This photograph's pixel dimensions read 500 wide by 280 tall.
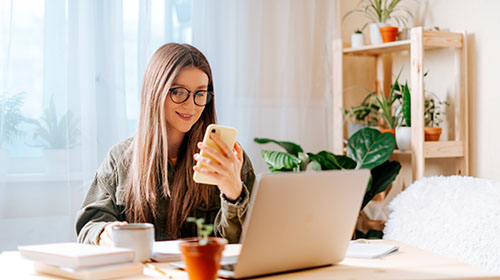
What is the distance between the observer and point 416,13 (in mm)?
3021

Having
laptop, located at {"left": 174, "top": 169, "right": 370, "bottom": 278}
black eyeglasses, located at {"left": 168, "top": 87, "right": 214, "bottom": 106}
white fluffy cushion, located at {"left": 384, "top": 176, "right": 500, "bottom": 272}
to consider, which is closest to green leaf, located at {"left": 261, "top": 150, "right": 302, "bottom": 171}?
white fluffy cushion, located at {"left": 384, "top": 176, "right": 500, "bottom": 272}

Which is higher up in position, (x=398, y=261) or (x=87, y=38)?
(x=87, y=38)

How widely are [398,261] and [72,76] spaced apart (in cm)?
172

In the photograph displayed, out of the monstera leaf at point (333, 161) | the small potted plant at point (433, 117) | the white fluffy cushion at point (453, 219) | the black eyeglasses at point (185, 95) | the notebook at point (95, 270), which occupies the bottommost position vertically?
the white fluffy cushion at point (453, 219)

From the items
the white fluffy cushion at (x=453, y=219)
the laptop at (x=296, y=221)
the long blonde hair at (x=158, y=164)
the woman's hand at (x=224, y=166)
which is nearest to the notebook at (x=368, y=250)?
the laptop at (x=296, y=221)

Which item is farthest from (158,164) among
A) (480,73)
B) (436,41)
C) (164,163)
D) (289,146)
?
(480,73)

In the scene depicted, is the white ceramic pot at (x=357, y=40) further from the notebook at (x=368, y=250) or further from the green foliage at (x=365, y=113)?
the notebook at (x=368, y=250)

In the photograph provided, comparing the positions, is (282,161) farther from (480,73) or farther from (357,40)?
(480,73)

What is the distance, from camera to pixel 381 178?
8.79 feet

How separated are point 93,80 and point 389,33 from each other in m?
1.43

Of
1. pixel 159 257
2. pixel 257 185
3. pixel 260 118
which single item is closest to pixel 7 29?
pixel 260 118

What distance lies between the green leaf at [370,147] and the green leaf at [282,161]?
0.28 m

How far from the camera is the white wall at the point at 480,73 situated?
254cm

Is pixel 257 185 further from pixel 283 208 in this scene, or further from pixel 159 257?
pixel 159 257
